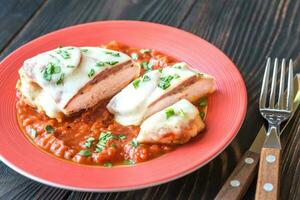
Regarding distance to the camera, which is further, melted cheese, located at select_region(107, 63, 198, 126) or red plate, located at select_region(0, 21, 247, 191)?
melted cheese, located at select_region(107, 63, 198, 126)

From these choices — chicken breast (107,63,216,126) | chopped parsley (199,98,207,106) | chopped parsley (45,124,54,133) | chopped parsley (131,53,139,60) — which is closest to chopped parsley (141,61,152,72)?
chopped parsley (131,53,139,60)

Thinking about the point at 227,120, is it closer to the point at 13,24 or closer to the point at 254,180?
the point at 254,180

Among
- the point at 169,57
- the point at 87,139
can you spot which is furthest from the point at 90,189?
the point at 169,57

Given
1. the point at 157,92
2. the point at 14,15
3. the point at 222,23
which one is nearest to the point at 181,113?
the point at 157,92

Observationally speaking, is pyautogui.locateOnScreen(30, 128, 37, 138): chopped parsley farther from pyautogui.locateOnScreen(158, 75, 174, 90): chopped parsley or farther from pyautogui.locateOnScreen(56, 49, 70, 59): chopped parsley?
pyautogui.locateOnScreen(158, 75, 174, 90): chopped parsley

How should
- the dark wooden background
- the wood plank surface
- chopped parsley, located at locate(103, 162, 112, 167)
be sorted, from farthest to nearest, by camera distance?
the wood plank surface < the dark wooden background < chopped parsley, located at locate(103, 162, 112, 167)
